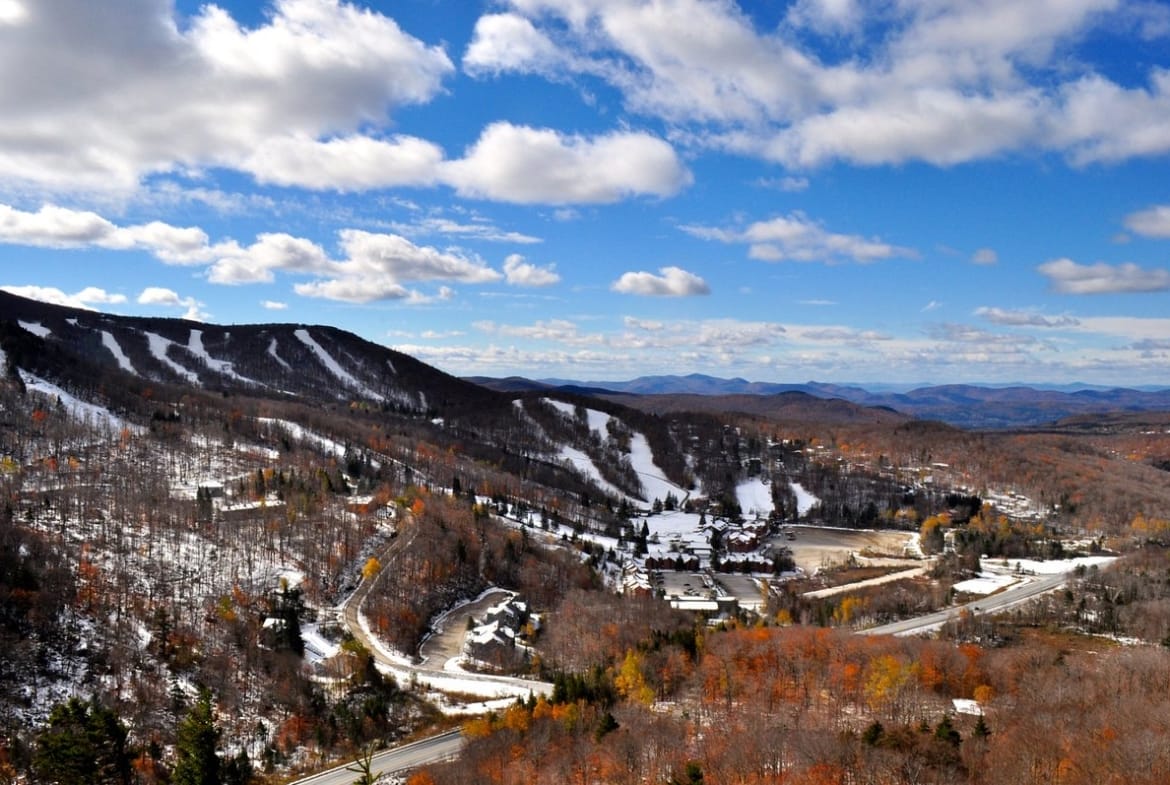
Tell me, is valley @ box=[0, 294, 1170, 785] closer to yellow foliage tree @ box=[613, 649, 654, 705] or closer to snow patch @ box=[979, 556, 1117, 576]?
yellow foliage tree @ box=[613, 649, 654, 705]

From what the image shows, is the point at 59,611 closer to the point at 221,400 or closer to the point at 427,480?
the point at 427,480

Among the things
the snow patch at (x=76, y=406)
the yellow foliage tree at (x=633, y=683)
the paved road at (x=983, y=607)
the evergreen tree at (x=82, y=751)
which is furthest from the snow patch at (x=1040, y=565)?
the snow patch at (x=76, y=406)

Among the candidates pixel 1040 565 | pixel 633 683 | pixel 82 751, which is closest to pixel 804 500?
pixel 1040 565

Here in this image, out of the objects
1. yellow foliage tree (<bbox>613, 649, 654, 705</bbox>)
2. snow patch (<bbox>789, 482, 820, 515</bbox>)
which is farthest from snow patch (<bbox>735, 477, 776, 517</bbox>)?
yellow foliage tree (<bbox>613, 649, 654, 705</bbox>)

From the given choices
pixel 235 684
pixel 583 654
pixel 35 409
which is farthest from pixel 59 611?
pixel 35 409

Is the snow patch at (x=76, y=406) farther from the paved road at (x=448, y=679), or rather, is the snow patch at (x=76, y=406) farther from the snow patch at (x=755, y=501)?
the snow patch at (x=755, y=501)
